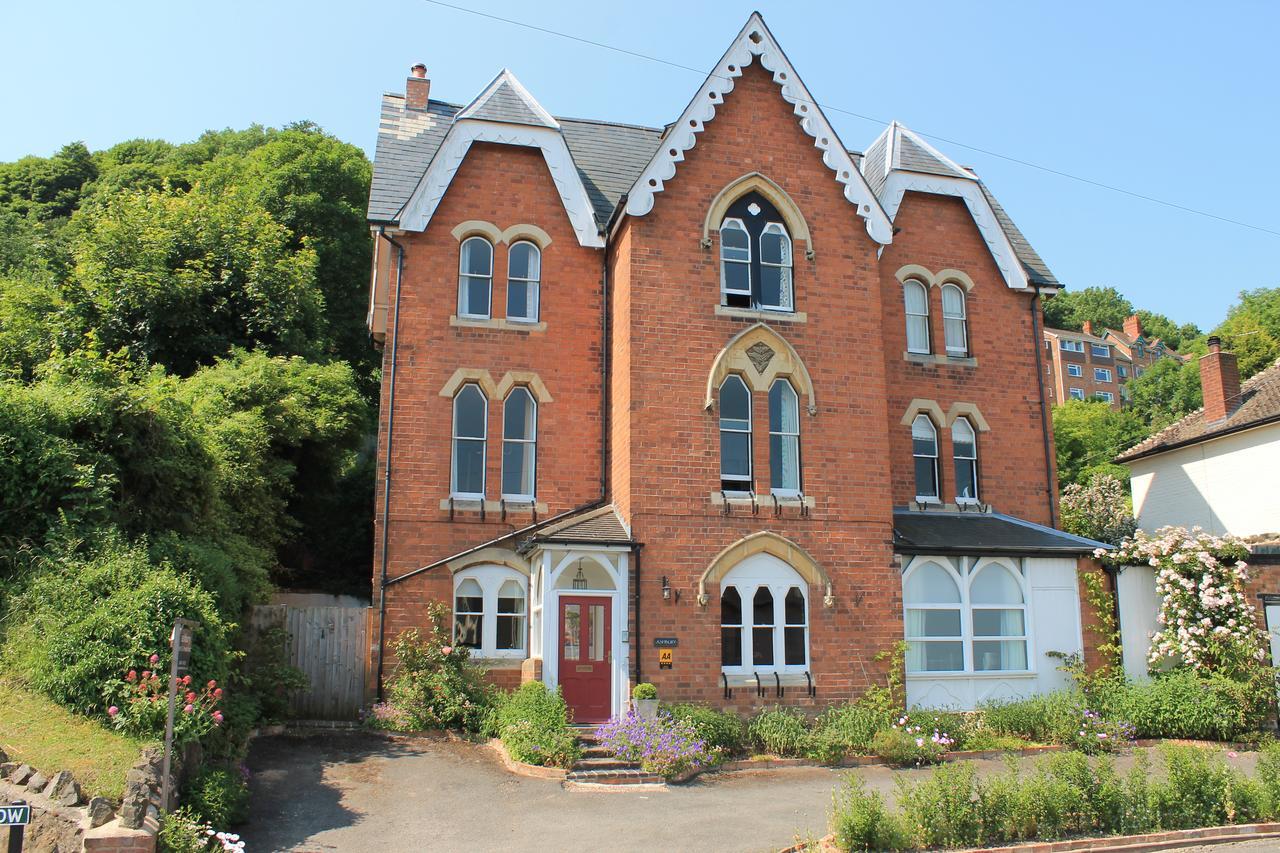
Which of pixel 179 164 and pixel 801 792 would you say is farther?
pixel 179 164

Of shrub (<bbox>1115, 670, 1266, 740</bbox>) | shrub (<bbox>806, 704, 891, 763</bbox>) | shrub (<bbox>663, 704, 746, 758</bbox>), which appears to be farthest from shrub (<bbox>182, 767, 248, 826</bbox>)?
shrub (<bbox>1115, 670, 1266, 740</bbox>)

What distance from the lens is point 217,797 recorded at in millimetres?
10406

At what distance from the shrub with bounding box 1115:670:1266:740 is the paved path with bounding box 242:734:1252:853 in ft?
6.79

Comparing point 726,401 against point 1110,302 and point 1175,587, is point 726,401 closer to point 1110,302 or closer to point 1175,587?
point 1175,587

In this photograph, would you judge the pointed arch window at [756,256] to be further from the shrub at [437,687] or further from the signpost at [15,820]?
the signpost at [15,820]

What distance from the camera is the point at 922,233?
22375 millimetres

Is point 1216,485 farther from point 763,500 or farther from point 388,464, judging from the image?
point 388,464

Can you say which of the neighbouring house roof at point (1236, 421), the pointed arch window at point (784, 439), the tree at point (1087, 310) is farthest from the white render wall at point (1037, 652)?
the tree at point (1087, 310)

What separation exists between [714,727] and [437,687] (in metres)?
4.74

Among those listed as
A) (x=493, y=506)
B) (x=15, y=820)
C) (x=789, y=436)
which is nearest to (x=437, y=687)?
(x=493, y=506)

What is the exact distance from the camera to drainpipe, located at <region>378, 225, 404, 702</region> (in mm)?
17594

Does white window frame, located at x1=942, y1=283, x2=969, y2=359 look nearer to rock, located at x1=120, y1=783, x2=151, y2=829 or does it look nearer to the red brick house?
the red brick house

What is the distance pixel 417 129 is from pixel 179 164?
2725 centimetres

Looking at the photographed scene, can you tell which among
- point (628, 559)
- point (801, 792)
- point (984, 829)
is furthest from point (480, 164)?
point (984, 829)
